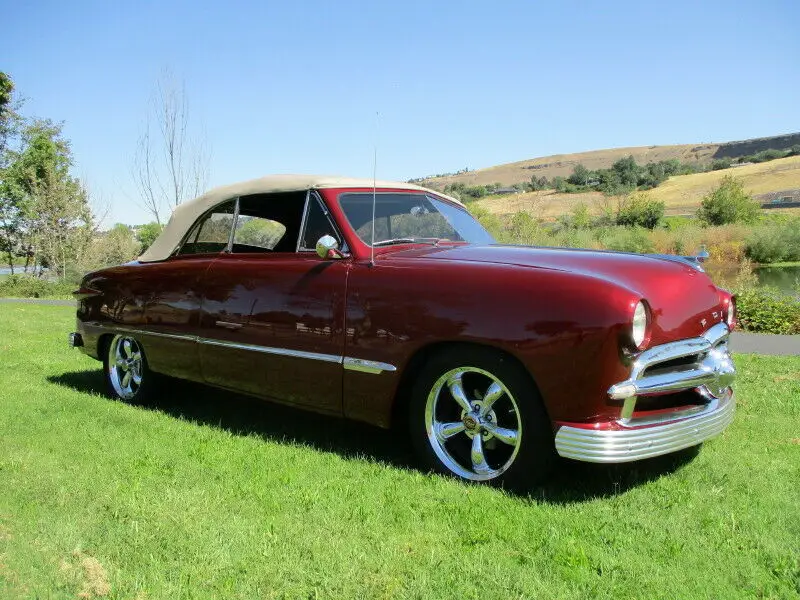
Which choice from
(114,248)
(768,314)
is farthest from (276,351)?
(114,248)

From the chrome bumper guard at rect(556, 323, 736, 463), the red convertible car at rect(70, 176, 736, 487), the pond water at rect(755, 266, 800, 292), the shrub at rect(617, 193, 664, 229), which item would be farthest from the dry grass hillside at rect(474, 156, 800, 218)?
the chrome bumper guard at rect(556, 323, 736, 463)

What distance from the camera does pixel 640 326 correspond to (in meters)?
3.21

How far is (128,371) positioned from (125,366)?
5 cm

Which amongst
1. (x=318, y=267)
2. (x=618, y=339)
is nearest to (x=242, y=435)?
(x=318, y=267)

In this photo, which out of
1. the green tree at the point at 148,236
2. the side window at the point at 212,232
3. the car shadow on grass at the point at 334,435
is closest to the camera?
the car shadow on grass at the point at 334,435

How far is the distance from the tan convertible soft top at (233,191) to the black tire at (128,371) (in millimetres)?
766

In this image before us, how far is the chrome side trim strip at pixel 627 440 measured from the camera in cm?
313

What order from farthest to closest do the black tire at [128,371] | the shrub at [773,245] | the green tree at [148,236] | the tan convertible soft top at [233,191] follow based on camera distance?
the green tree at [148,236] < the shrub at [773,245] < the black tire at [128,371] < the tan convertible soft top at [233,191]

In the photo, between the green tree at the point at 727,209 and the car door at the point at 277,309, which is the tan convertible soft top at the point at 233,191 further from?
the green tree at the point at 727,209

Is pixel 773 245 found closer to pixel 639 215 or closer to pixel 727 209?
pixel 639 215

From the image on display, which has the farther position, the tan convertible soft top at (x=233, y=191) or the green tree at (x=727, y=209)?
the green tree at (x=727, y=209)

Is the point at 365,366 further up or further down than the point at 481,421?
further up

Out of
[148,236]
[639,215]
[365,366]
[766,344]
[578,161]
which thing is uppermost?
[578,161]

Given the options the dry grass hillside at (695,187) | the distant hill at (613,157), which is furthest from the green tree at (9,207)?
the distant hill at (613,157)
